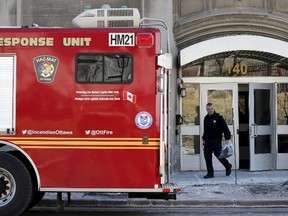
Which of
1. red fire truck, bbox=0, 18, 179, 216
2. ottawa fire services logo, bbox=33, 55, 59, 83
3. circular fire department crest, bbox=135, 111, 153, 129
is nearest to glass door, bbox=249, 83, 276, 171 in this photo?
red fire truck, bbox=0, 18, 179, 216

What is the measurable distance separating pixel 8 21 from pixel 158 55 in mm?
7647

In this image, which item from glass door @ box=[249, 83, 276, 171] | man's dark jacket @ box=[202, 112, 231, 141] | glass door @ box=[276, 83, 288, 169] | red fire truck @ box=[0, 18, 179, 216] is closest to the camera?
red fire truck @ box=[0, 18, 179, 216]

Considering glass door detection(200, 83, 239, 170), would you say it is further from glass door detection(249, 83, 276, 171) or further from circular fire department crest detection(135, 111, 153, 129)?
circular fire department crest detection(135, 111, 153, 129)

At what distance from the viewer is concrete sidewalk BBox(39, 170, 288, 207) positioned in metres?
9.59

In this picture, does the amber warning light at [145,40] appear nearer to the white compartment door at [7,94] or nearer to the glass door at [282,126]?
the white compartment door at [7,94]

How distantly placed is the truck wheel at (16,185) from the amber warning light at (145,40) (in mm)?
2543

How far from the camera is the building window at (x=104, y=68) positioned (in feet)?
24.3

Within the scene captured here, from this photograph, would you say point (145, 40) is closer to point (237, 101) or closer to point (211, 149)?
point (211, 149)

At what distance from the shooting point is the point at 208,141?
486 inches

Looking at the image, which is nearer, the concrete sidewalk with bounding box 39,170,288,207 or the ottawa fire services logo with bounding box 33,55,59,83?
the ottawa fire services logo with bounding box 33,55,59,83

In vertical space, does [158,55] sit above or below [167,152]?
above

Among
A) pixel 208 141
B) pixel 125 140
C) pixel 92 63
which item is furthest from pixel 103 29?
pixel 208 141

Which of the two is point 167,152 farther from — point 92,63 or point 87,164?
point 92,63

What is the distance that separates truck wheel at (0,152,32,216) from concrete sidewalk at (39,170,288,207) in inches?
58.5
